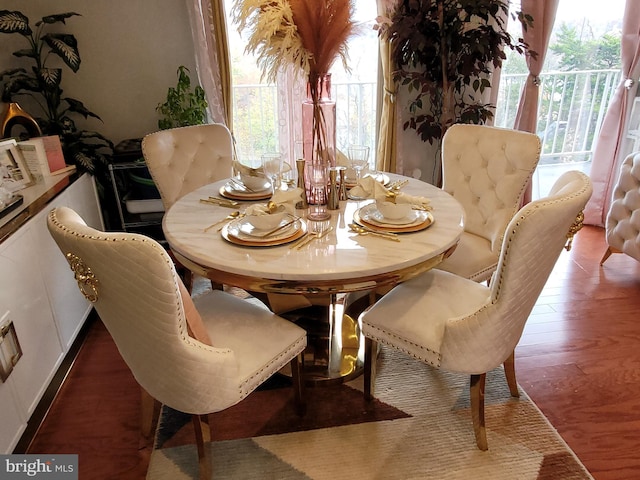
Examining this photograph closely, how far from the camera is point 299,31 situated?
5.11 ft

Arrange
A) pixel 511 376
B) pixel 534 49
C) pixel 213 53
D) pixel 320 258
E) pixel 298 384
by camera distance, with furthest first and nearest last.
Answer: pixel 534 49, pixel 213 53, pixel 511 376, pixel 298 384, pixel 320 258

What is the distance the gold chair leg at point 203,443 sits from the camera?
1423 millimetres

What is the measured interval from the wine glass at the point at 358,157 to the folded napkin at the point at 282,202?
37 centimetres

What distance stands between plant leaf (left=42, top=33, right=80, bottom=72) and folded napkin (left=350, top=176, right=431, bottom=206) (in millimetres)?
1930

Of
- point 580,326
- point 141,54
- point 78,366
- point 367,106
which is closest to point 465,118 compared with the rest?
point 367,106

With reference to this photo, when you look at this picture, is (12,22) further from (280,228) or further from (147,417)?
(147,417)

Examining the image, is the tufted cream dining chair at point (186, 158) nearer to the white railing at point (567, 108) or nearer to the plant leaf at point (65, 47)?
the plant leaf at point (65, 47)

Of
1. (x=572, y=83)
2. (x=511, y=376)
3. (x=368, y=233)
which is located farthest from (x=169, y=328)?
(x=572, y=83)

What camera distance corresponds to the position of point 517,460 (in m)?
1.60

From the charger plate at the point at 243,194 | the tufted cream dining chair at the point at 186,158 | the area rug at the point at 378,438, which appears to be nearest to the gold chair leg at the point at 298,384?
the area rug at the point at 378,438

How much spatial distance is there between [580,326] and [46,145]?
2.94 metres

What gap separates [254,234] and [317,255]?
24 centimetres

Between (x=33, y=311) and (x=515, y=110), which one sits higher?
(x=515, y=110)

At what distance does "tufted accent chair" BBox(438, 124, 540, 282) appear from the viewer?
2.00 m
